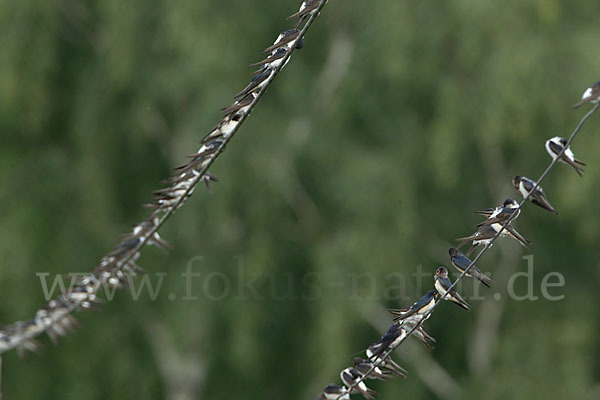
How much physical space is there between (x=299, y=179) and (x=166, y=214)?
3.73 meters

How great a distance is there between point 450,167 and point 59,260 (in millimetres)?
2820

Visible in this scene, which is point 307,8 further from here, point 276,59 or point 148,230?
point 148,230

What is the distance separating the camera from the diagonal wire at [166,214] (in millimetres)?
1601

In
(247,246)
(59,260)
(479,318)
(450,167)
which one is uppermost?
(59,260)

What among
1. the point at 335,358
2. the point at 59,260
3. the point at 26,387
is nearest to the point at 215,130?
the point at 335,358

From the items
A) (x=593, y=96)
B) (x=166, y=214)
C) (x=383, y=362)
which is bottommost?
(x=383, y=362)

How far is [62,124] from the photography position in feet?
18.8

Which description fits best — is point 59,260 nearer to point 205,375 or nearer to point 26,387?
point 26,387

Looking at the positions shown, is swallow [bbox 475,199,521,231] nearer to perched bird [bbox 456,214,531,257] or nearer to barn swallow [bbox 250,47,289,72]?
perched bird [bbox 456,214,531,257]

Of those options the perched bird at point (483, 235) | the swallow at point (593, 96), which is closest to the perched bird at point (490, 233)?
the perched bird at point (483, 235)

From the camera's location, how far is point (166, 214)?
1778mm

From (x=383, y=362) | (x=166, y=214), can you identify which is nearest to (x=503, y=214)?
(x=383, y=362)

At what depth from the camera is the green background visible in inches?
203

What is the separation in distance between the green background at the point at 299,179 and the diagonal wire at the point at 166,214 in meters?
3.07
